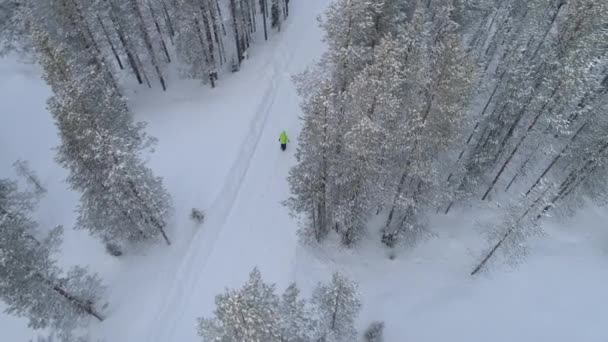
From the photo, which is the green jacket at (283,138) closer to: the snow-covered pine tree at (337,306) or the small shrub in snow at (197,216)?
the small shrub in snow at (197,216)

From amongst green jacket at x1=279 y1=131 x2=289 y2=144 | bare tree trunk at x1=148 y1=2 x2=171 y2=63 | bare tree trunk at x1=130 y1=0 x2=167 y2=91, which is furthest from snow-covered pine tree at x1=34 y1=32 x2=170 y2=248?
bare tree trunk at x1=148 y1=2 x2=171 y2=63

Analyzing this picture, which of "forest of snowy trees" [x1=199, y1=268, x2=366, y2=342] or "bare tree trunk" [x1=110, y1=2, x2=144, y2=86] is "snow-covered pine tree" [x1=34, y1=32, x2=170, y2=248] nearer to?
"bare tree trunk" [x1=110, y1=2, x2=144, y2=86]

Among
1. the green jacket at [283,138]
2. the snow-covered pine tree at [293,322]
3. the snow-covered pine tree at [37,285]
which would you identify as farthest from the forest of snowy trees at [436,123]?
the snow-covered pine tree at [37,285]

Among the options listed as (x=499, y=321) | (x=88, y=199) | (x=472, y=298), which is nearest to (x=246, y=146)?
(x=88, y=199)

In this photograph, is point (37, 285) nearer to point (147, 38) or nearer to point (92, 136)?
point (92, 136)

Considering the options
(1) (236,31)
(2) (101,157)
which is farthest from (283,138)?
(2) (101,157)

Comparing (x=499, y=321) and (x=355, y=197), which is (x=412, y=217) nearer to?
(x=355, y=197)
